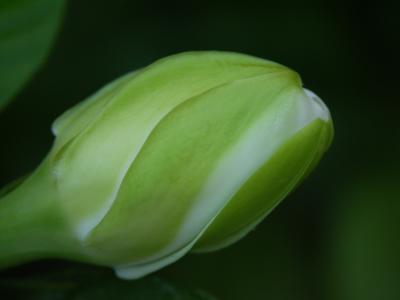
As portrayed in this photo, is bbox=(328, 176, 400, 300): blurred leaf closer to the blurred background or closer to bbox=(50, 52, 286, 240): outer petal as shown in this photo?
the blurred background

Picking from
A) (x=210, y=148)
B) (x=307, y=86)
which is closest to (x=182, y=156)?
(x=210, y=148)

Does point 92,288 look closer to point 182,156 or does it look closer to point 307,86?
point 182,156

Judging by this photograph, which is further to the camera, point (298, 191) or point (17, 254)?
point (298, 191)

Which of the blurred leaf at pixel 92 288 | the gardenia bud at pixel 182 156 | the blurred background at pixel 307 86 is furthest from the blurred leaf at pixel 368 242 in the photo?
the gardenia bud at pixel 182 156

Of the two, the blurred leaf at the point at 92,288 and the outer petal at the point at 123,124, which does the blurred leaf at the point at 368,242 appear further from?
the outer petal at the point at 123,124

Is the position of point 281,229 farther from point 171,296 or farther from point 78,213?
point 78,213

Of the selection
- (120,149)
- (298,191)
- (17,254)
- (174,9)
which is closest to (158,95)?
(120,149)
